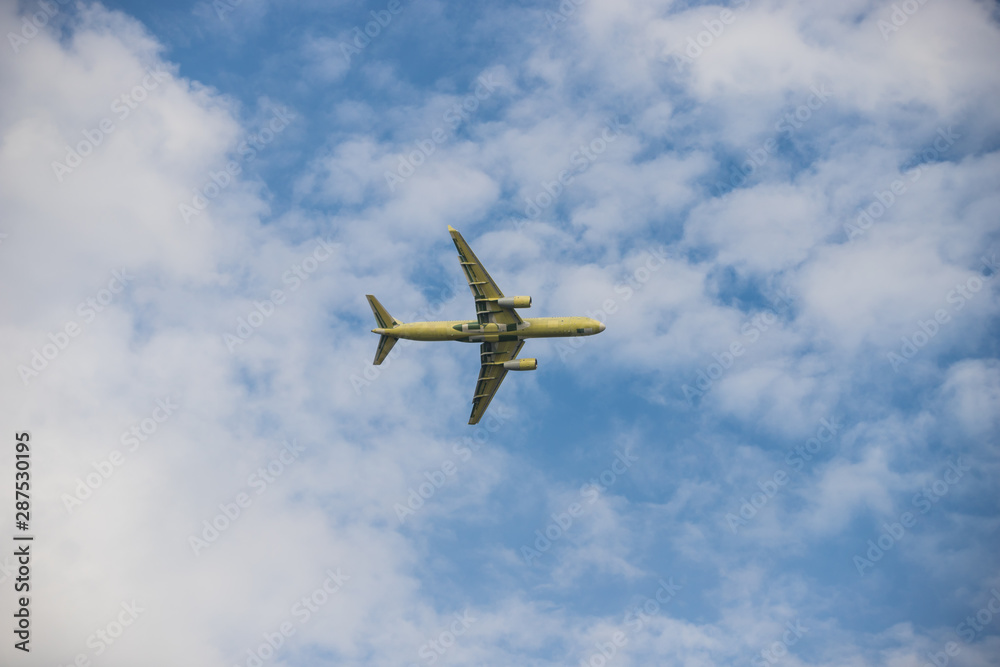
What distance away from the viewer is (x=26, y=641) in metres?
98.4

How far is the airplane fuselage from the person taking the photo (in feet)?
376

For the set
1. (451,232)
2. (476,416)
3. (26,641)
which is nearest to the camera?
(26,641)

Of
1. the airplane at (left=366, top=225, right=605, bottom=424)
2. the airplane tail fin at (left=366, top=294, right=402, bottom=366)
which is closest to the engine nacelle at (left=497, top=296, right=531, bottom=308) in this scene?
the airplane at (left=366, top=225, right=605, bottom=424)

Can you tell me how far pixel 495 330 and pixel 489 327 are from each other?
1.00 m

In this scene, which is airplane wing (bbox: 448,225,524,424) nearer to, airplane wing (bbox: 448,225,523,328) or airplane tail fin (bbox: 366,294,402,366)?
airplane wing (bbox: 448,225,523,328)

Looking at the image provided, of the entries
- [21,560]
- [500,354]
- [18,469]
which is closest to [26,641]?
[21,560]

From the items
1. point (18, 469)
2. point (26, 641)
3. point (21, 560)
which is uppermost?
point (18, 469)

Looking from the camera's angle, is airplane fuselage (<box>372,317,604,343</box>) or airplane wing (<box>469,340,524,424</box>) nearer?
airplane fuselage (<box>372,317,604,343</box>)

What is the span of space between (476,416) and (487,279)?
2130cm

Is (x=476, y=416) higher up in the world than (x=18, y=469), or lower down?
higher up

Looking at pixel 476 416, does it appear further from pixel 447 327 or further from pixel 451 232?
pixel 451 232

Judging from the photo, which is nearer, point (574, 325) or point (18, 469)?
point (18, 469)

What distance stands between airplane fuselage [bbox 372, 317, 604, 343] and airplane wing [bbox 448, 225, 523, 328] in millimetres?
983

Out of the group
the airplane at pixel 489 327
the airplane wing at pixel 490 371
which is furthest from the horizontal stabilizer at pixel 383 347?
the airplane wing at pixel 490 371
